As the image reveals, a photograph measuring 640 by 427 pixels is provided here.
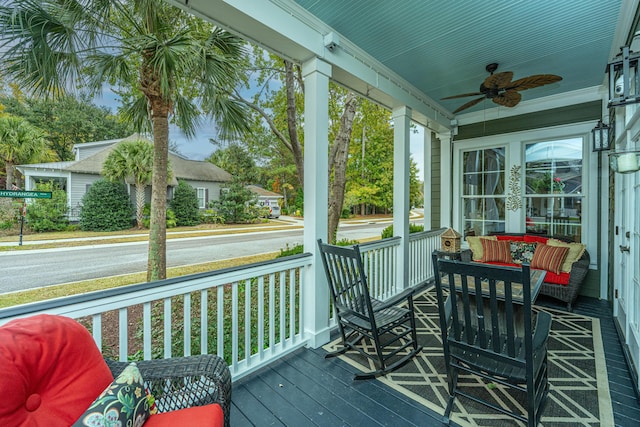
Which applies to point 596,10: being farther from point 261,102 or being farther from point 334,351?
point 261,102

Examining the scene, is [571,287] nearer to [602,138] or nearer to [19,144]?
[602,138]

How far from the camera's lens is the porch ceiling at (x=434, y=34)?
2.33m

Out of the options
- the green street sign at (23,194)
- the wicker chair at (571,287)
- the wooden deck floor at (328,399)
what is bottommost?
the wooden deck floor at (328,399)

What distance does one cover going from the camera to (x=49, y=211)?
2045 millimetres

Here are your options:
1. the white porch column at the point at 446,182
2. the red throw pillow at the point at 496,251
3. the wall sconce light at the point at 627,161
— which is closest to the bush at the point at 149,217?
the wall sconce light at the point at 627,161

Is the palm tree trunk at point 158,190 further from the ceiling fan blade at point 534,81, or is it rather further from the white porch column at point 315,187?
the ceiling fan blade at point 534,81

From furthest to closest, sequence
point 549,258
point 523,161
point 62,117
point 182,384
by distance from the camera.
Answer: point 523,161 → point 549,258 → point 62,117 → point 182,384

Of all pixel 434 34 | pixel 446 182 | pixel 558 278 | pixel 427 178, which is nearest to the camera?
pixel 434 34

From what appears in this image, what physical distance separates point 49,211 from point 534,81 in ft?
14.5

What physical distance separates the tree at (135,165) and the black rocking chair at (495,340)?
3052mm

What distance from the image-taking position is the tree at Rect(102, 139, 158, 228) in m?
2.83

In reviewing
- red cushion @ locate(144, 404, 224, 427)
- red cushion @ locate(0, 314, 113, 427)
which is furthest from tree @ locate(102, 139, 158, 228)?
red cushion @ locate(144, 404, 224, 427)

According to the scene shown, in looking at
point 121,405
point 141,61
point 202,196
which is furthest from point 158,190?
point 121,405

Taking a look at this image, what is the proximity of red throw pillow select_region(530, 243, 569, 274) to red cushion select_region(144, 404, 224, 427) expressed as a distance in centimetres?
432
